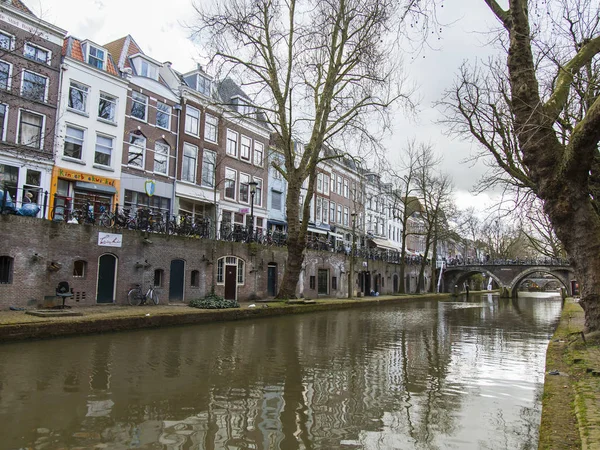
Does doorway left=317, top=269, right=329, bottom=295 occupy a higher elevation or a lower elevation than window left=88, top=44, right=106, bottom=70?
lower

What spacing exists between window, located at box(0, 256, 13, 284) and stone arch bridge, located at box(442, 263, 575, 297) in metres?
49.2

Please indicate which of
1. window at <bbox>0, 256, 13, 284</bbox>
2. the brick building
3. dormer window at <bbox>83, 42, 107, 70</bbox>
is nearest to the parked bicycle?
window at <bbox>0, 256, 13, 284</bbox>

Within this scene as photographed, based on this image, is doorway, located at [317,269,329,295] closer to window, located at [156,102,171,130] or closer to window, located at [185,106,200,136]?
window, located at [185,106,200,136]

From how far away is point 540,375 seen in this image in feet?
24.7

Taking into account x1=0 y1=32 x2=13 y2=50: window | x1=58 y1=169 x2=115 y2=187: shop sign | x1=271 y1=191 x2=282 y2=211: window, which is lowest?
x1=58 y1=169 x2=115 y2=187: shop sign

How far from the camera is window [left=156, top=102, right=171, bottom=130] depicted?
24.9 metres

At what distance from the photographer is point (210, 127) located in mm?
27844

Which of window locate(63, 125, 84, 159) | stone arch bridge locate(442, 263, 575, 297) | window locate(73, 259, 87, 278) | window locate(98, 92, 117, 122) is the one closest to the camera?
window locate(73, 259, 87, 278)

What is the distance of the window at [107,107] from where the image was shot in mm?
22250

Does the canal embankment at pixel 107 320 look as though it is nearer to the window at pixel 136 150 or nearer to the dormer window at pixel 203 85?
the window at pixel 136 150

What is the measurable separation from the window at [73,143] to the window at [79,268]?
6539 millimetres

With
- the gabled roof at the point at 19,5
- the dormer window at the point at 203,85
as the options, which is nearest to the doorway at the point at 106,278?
the gabled roof at the point at 19,5

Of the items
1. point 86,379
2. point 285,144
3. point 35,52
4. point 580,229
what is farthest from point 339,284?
point 86,379

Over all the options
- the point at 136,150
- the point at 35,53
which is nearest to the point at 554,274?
the point at 136,150
